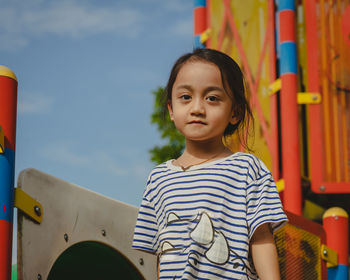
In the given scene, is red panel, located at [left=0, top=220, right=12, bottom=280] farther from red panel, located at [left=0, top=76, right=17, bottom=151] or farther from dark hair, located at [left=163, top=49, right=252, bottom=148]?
dark hair, located at [left=163, top=49, right=252, bottom=148]

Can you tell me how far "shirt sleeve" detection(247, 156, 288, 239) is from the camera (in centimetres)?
206

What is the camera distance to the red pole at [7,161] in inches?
102

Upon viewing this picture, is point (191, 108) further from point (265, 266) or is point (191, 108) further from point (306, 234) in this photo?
point (306, 234)

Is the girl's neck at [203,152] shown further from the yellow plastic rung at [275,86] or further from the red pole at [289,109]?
the yellow plastic rung at [275,86]

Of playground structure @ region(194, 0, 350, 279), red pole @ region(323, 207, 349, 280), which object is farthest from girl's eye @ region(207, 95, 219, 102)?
playground structure @ region(194, 0, 350, 279)

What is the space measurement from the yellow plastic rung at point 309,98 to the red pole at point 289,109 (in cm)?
6

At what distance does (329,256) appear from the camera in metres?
4.28

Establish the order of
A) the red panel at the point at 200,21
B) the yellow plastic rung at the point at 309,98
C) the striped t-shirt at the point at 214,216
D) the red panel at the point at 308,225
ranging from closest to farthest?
the striped t-shirt at the point at 214,216 → the red panel at the point at 308,225 → the yellow plastic rung at the point at 309,98 → the red panel at the point at 200,21

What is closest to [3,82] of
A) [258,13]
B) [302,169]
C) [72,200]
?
[72,200]

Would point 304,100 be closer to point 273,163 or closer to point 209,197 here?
point 273,163

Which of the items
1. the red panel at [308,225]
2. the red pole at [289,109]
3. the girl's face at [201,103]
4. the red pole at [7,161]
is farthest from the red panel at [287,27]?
the girl's face at [201,103]

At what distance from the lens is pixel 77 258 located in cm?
326

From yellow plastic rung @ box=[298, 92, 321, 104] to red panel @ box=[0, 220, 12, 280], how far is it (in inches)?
167

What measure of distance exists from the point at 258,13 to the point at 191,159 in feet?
17.4
